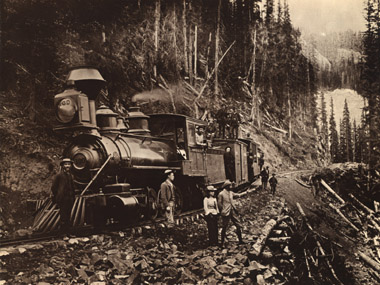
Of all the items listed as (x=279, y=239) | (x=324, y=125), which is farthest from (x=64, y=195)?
(x=324, y=125)

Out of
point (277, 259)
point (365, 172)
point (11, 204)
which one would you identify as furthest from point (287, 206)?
point (11, 204)

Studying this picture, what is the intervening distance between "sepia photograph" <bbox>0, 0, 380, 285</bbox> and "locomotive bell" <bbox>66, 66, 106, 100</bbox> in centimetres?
2

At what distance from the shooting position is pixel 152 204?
23.0 feet

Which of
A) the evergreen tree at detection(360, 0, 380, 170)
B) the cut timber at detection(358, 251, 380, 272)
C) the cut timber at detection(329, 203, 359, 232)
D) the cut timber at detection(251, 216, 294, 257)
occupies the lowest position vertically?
the cut timber at detection(358, 251, 380, 272)

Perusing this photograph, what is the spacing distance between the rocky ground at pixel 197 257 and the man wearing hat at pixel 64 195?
1.89 feet

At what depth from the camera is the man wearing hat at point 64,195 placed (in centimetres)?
535

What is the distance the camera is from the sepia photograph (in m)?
5.41

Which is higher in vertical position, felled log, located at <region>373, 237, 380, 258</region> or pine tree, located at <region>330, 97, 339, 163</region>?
pine tree, located at <region>330, 97, 339, 163</region>

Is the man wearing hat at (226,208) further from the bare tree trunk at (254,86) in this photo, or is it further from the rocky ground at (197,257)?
the bare tree trunk at (254,86)

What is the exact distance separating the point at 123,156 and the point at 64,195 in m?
1.23

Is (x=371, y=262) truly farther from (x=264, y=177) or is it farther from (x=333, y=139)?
(x=333, y=139)

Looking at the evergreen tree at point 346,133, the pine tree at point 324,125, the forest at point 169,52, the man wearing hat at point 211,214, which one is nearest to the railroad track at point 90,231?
the man wearing hat at point 211,214

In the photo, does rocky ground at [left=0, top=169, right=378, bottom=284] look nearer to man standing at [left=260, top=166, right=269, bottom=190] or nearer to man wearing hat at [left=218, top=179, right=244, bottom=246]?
man wearing hat at [left=218, top=179, right=244, bottom=246]

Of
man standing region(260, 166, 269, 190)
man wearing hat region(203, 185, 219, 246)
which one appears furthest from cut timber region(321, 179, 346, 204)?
man wearing hat region(203, 185, 219, 246)
